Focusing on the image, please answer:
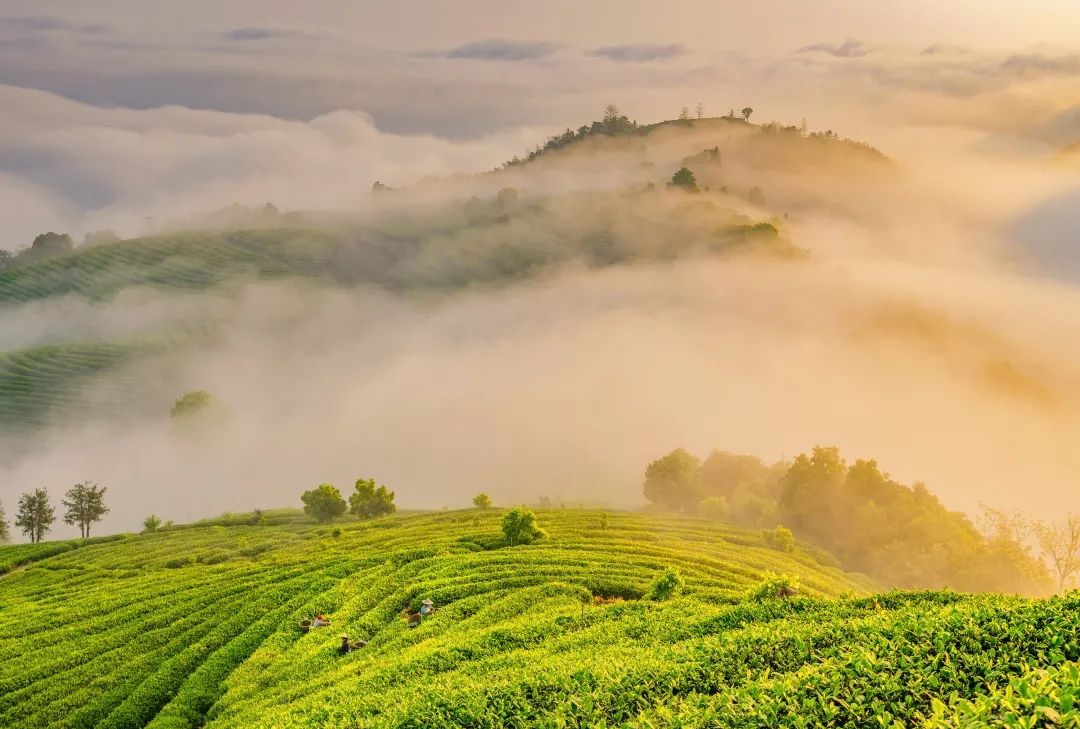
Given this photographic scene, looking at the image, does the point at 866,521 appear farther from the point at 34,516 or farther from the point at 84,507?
the point at 34,516

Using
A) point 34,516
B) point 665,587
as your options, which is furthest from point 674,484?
point 34,516

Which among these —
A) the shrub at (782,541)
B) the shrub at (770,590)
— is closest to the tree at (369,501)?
the shrub at (782,541)

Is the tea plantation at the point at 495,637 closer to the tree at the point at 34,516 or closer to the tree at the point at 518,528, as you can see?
the tree at the point at 518,528

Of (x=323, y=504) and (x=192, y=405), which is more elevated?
(x=192, y=405)

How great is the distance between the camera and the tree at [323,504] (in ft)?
276

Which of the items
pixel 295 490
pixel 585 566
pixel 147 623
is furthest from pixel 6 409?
pixel 585 566

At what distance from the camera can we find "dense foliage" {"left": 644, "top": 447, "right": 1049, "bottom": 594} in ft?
253

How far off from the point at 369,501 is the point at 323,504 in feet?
22.3

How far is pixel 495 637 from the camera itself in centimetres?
2767

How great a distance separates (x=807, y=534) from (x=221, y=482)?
158 m

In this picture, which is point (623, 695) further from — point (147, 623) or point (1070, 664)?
point (147, 623)

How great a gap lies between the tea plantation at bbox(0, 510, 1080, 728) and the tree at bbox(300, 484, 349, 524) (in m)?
8.24

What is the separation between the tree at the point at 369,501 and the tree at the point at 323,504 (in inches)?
126

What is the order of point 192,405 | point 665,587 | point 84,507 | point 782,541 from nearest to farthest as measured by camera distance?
point 665,587, point 782,541, point 84,507, point 192,405
